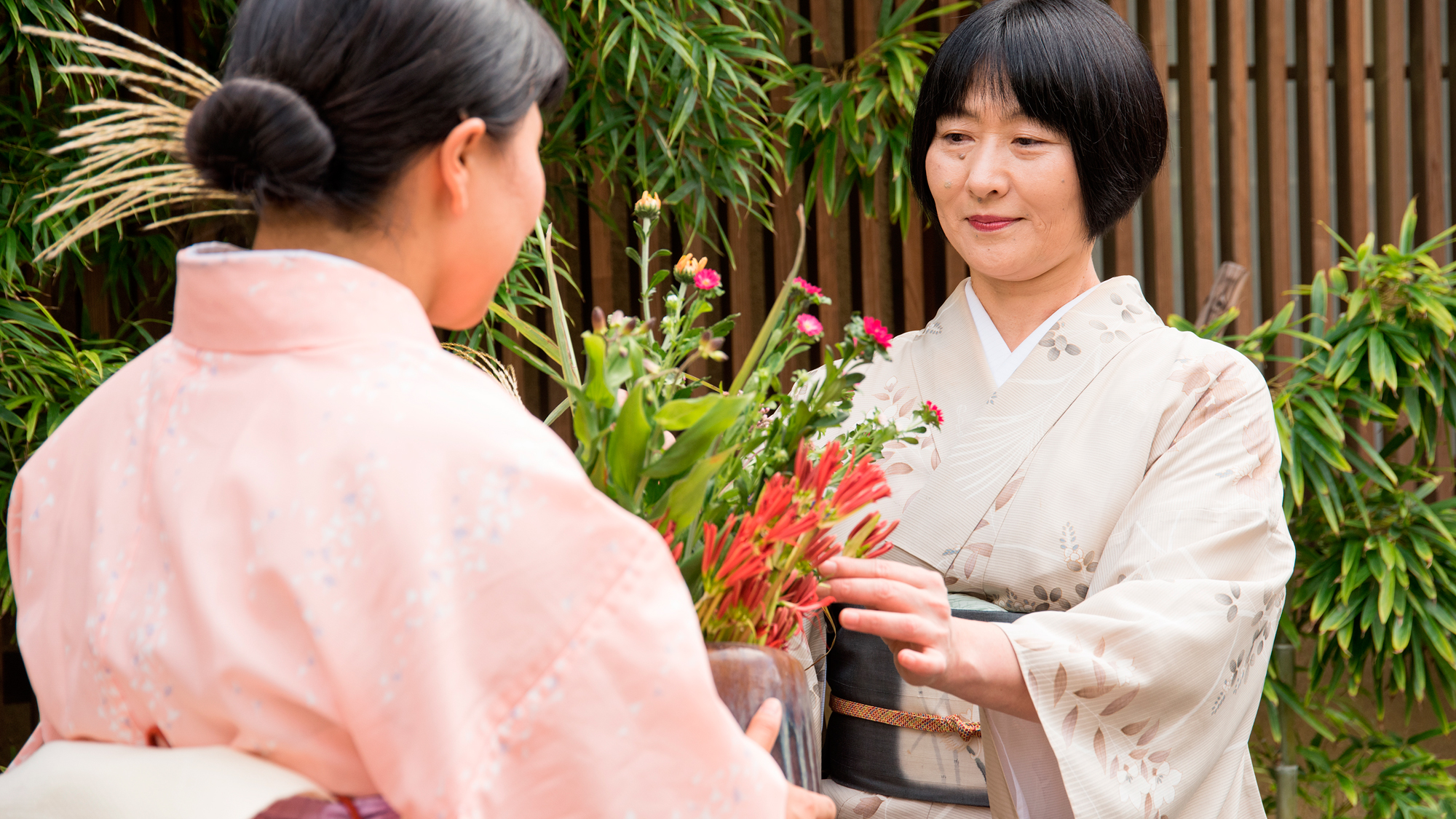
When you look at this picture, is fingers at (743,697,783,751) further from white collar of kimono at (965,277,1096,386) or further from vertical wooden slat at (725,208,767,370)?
vertical wooden slat at (725,208,767,370)

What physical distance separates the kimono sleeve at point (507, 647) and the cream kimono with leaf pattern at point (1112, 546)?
0.61 meters

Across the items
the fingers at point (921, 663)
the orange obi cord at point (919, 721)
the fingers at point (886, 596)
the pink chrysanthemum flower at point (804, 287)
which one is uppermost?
the pink chrysanthemum flower at point (804, 287)

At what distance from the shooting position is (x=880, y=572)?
3.36ft

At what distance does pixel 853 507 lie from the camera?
0.92 meters

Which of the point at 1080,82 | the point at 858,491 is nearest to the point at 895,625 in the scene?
the point at 858,491

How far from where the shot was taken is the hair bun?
0.73m

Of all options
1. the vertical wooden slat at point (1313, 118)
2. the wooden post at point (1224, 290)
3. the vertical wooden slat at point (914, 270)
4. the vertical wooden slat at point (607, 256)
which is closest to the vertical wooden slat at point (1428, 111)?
the vertical wooden slat at point (1313, 118)

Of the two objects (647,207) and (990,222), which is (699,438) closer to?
(647,207)

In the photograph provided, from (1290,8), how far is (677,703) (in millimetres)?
3881

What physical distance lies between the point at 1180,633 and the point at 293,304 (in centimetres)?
97

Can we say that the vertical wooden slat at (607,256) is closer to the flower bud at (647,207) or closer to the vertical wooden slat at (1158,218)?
the vertical wooden slat at (1158,218)

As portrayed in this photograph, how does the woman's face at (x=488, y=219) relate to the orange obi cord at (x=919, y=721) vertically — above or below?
above

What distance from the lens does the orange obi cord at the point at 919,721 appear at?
139 cm

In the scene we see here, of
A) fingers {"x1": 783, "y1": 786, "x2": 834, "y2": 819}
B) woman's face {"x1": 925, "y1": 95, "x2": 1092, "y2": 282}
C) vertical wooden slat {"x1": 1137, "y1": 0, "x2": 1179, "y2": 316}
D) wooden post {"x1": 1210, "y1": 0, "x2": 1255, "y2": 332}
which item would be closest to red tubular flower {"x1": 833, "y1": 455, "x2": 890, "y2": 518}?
fingers {"x1": 783, "y1": 786, "x2": 834, "y2": 819}
